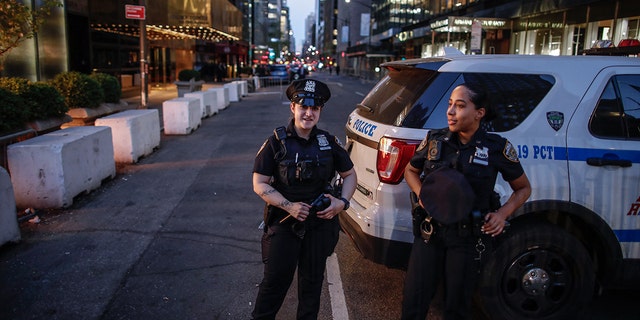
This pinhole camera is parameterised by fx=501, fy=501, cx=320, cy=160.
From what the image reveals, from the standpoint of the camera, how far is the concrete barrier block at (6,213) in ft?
16.2

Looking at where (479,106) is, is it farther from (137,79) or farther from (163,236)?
(137,79)

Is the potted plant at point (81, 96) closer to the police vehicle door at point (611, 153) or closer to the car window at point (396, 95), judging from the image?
the car window at point (396, 95)

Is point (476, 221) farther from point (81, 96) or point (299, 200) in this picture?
point (81, 96)

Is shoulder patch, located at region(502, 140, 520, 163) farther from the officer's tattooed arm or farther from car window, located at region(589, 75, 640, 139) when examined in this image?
the officer's tattooed arm

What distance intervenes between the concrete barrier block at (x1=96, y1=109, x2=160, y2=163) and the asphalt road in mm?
1221

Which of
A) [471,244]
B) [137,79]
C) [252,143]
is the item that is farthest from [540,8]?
[471,244]

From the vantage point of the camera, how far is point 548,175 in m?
3.51

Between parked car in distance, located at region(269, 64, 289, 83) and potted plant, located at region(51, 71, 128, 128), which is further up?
parked car in distance, located at region(269, 64, 289, 83)

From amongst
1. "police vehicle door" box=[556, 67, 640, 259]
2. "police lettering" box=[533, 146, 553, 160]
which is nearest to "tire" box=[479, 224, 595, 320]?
"police vehicle door" box=[556, 67, 640, 259]

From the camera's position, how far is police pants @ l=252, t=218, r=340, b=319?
316cm

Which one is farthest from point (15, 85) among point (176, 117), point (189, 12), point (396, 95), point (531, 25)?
point (531, 25)

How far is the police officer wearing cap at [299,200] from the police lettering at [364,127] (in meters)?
0.70

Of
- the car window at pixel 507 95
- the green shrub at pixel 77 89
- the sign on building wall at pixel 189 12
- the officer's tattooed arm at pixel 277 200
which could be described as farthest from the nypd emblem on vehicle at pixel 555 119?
the sign on building wall at pixel 189 12

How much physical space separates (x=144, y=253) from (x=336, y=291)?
2062 millimetres
